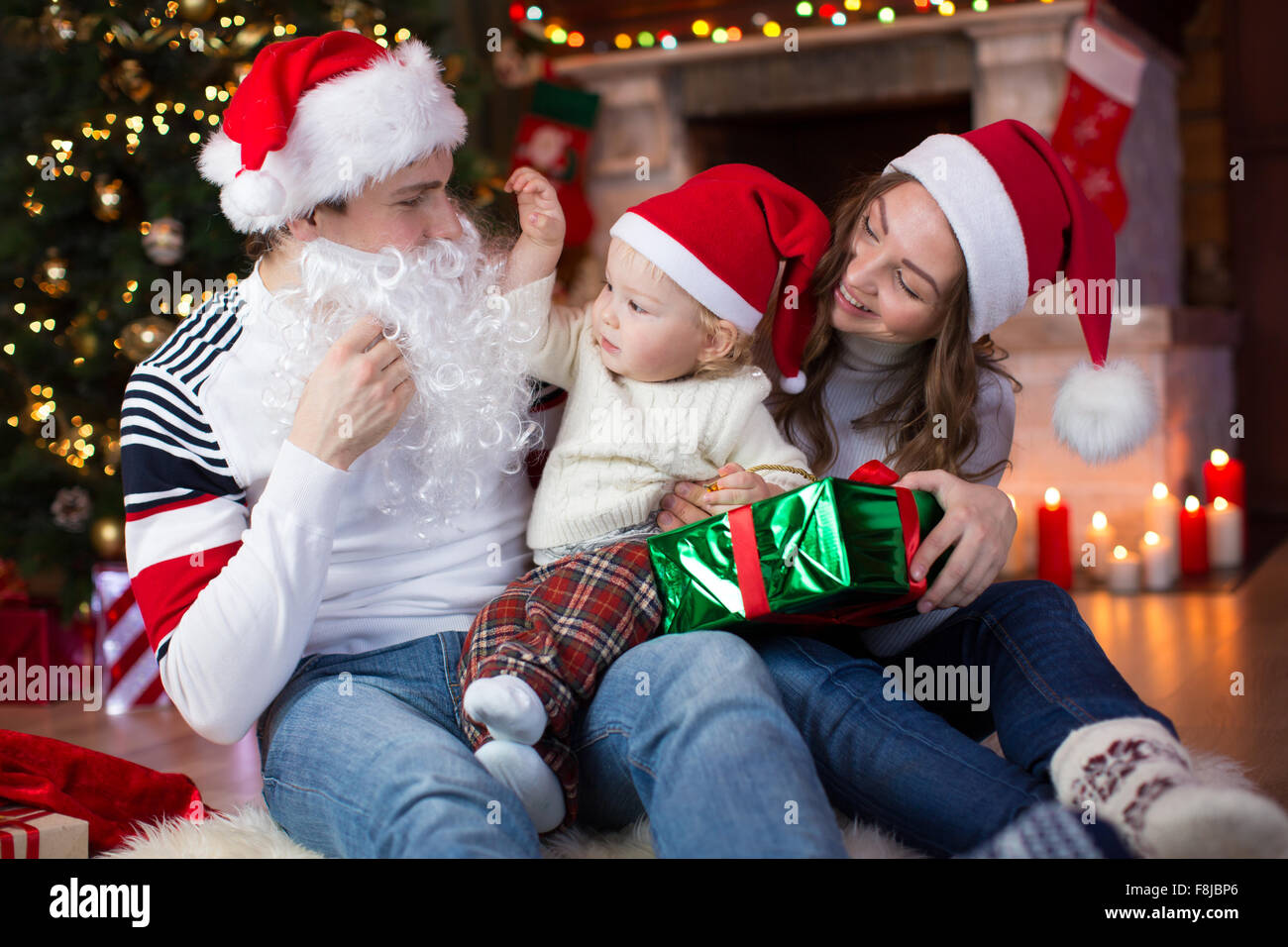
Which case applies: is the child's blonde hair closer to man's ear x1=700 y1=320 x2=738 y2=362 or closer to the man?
man's ear x1=700 y1=320 x2=738 y2=362

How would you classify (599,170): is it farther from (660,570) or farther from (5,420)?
(660,570)

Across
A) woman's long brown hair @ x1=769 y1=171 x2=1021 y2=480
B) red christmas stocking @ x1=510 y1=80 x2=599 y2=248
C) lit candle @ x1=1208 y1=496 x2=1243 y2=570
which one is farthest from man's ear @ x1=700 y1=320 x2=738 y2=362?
red christmas stocking @ x1=510 y1=80 x2=599 y2=248

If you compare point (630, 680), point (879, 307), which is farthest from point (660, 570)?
point (879, 307)

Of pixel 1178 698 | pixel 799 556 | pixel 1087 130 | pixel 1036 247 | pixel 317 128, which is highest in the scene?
pixel 1087 130

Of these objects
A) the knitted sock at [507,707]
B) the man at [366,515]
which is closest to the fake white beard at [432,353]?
the man at [366,515]

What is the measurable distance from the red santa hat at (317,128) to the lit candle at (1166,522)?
9.38 feet

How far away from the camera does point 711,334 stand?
1510 mm

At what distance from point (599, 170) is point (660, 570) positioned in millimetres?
3392

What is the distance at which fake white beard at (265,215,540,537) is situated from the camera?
1355mm

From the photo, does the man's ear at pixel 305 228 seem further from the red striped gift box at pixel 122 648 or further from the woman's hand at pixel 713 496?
Answer: the red striped gift box at pixel 122 648

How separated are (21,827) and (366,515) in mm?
483

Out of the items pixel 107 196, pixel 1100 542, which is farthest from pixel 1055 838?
pixel 1100 542

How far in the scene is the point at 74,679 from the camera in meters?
2.76

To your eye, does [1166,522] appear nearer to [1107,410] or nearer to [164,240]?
[1107,410]
